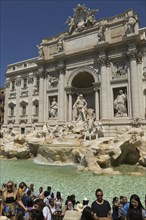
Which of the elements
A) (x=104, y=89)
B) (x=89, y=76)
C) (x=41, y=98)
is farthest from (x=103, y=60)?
(x=41, y=98)

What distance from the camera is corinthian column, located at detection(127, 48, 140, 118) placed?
18.8 metres

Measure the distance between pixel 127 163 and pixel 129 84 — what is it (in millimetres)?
9183

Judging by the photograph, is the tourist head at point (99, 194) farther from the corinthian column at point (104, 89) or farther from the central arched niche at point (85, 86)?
the central arched niche at point (85, 86)

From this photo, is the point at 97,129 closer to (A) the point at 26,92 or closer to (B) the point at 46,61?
(B) the point at 46,61

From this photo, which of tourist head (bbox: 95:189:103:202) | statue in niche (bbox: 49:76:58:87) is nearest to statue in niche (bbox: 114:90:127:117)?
statue in niche (bbox: 49:76:58:87)

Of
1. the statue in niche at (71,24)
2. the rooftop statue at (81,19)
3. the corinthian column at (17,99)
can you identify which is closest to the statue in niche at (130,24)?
the rooftop statue at (81,19)

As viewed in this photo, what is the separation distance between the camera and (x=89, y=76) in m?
23.6

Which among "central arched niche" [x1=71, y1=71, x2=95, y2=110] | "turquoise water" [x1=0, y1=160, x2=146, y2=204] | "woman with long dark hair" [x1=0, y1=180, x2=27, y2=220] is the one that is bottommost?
"turquoise water" [x1=0, y1=160, x2=146, y2=204]

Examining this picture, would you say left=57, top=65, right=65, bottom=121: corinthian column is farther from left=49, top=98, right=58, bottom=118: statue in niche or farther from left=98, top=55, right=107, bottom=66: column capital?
left=98, top=55, right=107, bottom=66: column capital

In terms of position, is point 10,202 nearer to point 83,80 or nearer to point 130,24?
point 130,24

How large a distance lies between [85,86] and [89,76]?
1.56 meters

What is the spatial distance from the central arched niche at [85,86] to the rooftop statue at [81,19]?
591 centimetres

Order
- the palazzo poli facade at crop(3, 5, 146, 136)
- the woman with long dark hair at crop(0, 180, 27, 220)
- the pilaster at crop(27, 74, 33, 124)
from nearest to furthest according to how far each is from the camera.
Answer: the woman with long dark hair at crop(0, 180, 27, 220) < the palazzo poli facade at crop(3, 5, 146, 136) < the pilaster at crop(27, 74, 33, 124)

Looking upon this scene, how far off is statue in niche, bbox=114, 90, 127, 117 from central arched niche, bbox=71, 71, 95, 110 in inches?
153
